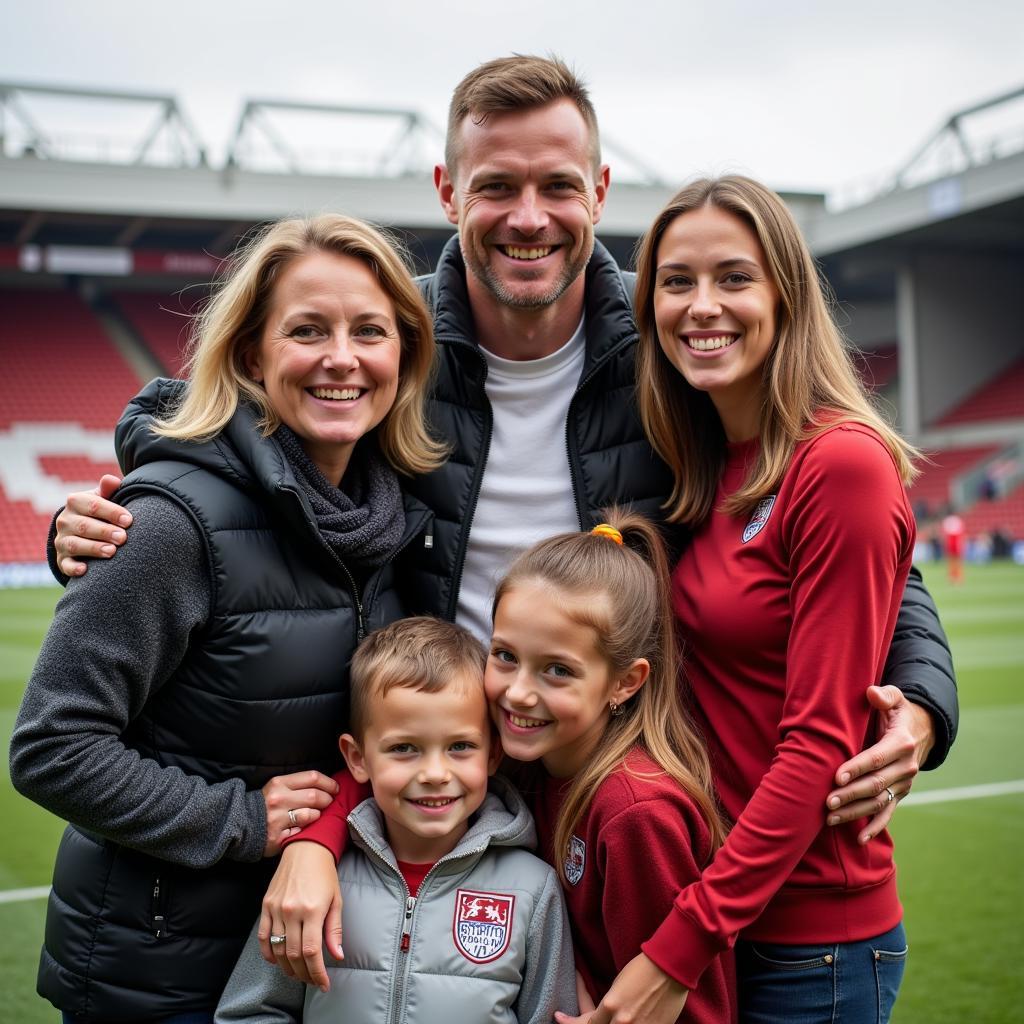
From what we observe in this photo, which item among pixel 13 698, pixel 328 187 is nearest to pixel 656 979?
pixel 13 698

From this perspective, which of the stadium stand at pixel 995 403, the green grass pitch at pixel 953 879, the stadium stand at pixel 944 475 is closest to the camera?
the green grass pitch at pixel 953 879

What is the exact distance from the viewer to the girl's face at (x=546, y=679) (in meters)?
2.39

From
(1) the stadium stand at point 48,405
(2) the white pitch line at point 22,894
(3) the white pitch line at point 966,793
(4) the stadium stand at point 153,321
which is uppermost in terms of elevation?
(4) the stadium stand at point 153,321

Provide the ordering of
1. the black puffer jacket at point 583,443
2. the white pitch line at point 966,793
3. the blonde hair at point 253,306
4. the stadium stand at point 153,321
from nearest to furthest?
the blonde hair at point 253,306 < the black puffer jacket at point 583,443 < the white pitch line at point 966,793 < the stadium stand at point 153,321

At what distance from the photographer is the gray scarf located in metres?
2.45

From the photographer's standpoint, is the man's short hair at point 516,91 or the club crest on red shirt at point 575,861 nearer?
the club crest on red shirt at point 575,861

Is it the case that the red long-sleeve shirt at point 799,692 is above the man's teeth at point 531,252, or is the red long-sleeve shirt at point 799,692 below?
below

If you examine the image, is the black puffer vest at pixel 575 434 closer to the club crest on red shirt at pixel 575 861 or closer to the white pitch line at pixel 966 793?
the club crest on red shirt at pixel 575 861

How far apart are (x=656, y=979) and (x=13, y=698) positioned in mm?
8739

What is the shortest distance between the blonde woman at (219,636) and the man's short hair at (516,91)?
0.69m

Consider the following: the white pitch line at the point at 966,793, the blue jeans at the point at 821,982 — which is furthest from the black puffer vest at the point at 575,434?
the white pitch line at the point at 966,793

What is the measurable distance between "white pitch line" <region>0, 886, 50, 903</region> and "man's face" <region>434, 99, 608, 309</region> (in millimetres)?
3658

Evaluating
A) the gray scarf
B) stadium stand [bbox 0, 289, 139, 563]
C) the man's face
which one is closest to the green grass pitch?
the gray scarf

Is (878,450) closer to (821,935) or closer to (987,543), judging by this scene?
(821,935)
